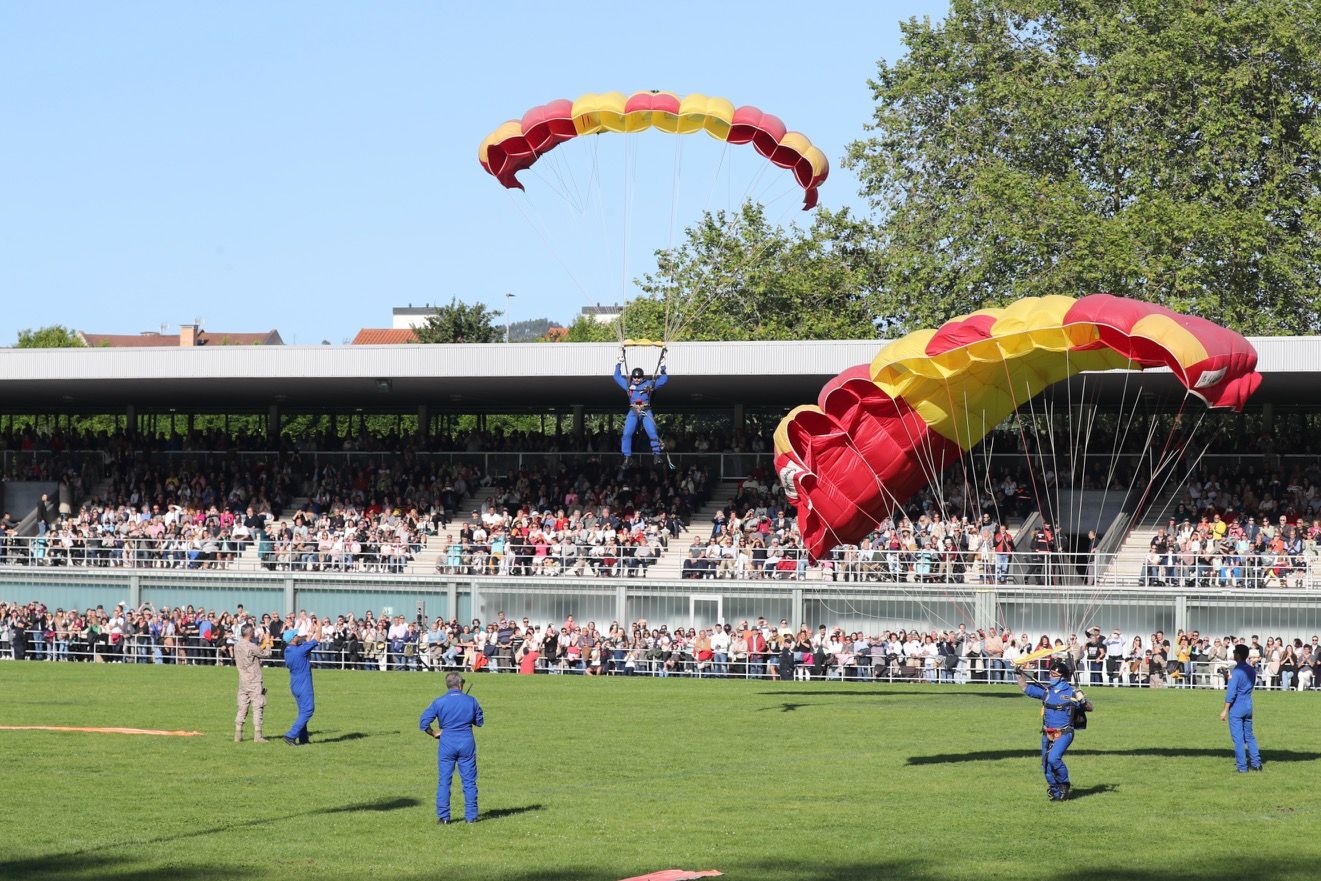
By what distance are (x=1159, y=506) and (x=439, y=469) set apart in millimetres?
15636

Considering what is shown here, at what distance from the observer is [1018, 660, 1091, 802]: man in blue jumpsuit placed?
15062 mm

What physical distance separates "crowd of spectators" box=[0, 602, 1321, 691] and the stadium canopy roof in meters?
5.18

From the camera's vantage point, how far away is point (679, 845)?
13.3m

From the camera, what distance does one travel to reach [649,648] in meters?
32.0

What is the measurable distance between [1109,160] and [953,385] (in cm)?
3108

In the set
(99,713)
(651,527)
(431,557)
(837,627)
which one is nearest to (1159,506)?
(837,627)

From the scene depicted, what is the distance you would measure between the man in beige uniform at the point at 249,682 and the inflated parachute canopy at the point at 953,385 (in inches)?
291

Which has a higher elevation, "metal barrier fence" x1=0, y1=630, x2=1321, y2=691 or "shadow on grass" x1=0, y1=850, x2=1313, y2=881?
"metal barrier fence" x1=0, y1=630, x2=1321, y2=691

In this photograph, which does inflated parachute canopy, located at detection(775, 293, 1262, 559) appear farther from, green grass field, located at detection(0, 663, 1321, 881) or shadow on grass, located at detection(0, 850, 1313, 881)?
shadow on grass, located at detection(0, 850, 1313, 881)

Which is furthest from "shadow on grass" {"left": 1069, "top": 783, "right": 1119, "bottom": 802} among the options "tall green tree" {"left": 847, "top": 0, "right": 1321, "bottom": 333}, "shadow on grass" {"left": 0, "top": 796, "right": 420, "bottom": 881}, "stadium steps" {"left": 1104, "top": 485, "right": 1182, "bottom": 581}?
"tall green tree" {"left": 847, "top": 0, "right": 1321, "bottom": 333}

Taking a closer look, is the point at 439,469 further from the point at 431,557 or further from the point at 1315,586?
the point at 1315,586

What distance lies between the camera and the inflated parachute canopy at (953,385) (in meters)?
18.5

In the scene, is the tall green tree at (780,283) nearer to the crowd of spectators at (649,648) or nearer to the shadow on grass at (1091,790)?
the crowd of spectators at (649,648)

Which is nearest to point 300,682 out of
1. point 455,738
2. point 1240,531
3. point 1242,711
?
point 455,738
